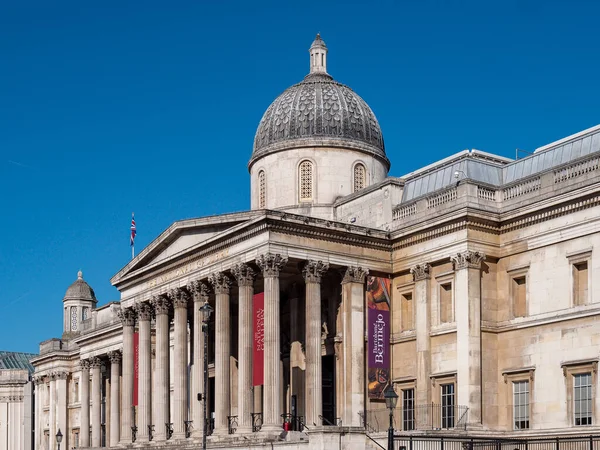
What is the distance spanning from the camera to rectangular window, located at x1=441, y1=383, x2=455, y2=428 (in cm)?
4659

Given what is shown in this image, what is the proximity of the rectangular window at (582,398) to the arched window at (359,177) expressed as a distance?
776 inches

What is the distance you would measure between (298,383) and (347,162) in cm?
1309

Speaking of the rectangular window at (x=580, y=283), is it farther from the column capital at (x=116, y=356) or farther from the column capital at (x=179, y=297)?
the column capital at (x=116, y=356)

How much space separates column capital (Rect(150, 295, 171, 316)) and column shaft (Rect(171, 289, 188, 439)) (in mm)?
1357

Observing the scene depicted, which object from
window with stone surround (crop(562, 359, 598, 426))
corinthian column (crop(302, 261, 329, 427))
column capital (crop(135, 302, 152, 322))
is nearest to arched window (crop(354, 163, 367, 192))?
corinthian column (crop(302, 261, 329, 427))

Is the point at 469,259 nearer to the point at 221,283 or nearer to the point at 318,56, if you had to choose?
the point at 221,283

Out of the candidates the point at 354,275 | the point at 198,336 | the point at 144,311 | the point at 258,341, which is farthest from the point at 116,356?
the point at 354,275

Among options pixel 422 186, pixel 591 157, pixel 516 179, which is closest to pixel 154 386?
pixel 422 186

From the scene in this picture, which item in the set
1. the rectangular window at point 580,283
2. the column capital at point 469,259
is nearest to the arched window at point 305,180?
the column capital at point 469,259

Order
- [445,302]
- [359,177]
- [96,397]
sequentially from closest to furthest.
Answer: [445,302] < [359,177] < [96,397]

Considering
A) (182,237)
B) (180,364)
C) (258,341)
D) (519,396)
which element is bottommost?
(519,396)

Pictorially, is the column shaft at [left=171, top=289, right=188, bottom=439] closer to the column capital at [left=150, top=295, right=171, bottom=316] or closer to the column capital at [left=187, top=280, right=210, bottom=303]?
the column capital at [left=150, top=295, right=171, bottom=316]

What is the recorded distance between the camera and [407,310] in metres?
50.6

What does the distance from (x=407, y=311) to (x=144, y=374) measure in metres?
16.0
